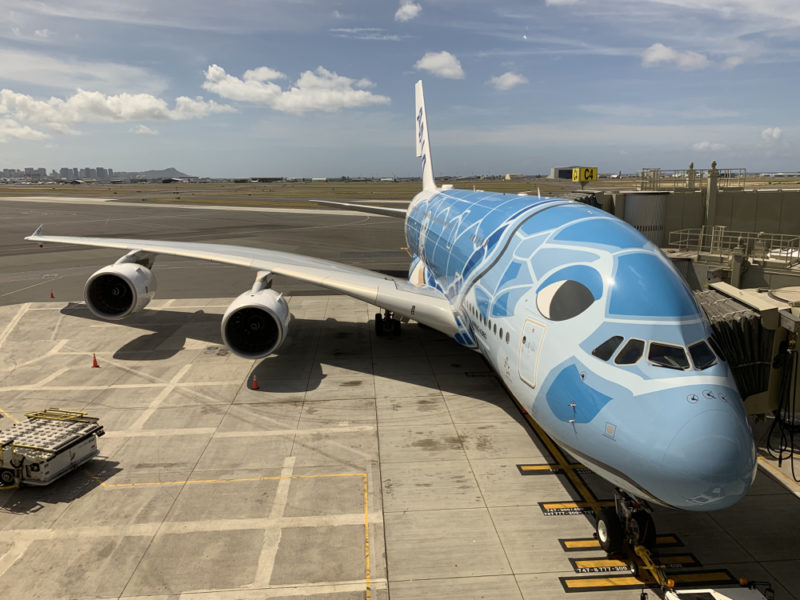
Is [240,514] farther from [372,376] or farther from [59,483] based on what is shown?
[372,376]

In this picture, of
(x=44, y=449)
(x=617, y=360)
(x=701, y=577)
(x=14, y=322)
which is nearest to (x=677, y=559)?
(x=701, y=577)

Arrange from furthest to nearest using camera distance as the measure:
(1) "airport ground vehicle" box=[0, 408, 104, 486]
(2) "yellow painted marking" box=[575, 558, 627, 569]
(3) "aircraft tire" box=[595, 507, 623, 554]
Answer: (1) "airport ground vehicle" box=[0, 408, 104, 486], (3) "aircraft tire" box=[595, 507, 623, 554], (2) "yellow painted marking" box=[575, 558, 627, 569]

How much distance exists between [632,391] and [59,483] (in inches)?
481

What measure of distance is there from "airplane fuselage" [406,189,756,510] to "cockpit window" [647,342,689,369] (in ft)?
0.05

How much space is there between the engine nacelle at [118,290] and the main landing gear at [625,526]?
19.1m

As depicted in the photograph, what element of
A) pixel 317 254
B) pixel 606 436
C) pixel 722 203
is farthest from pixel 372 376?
pixel 317 254

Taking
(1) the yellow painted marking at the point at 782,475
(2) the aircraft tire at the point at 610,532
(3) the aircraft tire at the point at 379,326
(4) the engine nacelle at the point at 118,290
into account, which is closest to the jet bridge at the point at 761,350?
(1) the yellow painted marking at the point at 782,475

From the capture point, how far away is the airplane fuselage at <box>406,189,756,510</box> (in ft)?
23.0

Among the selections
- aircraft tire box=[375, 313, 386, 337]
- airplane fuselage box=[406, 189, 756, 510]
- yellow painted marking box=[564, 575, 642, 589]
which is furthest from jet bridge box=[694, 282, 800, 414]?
aircraft tire box=[375, 313, 386, 337]

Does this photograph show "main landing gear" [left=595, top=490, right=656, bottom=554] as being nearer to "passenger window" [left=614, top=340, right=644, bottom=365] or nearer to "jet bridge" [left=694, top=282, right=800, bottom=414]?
"passenger window" [left=614, top=340, right=644, bottom=365]

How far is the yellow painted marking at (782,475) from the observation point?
11.6m

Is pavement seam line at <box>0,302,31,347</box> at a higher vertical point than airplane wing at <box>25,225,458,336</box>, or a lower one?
lower

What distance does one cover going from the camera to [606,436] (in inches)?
305

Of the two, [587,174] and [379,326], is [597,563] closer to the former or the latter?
[379,326]
